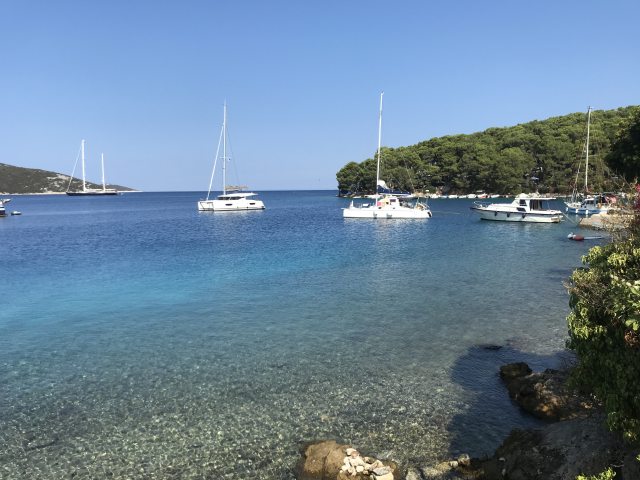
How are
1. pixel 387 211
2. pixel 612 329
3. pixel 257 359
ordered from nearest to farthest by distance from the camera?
pixel 612 329
pixel 257 359
pixel 387 211

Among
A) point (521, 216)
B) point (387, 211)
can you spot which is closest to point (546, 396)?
point (521, 216)

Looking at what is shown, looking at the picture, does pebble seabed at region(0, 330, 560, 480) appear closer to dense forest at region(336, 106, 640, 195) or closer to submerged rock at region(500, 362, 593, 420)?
submerged rock at region(500, 362, 593, 420)

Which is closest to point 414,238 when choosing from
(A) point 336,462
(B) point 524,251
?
(B) point 524,251

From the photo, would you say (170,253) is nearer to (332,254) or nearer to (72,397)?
(332,254)

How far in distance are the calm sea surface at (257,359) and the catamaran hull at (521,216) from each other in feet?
108

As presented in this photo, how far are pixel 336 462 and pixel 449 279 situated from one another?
20.6 meters

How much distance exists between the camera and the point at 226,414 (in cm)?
1145

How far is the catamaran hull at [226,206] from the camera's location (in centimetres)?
9969

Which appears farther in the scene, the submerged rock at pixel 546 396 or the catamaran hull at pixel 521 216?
the catamaran hull at pixel 521 216

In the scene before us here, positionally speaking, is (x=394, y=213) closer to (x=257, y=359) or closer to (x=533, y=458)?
(x=257, y=359)

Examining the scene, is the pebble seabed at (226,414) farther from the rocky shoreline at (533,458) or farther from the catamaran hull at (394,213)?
the catamaran hull at (394,213)

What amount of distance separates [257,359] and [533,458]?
9298 millimetres

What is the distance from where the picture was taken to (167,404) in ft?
39.5

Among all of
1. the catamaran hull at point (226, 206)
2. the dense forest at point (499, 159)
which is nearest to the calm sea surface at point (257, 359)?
the catamaran hull at point (226, 206)
